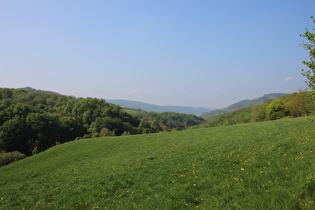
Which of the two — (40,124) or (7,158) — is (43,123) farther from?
(7,158)

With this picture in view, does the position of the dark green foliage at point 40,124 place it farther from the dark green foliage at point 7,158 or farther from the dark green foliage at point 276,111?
the dark green foliage at point 276,111

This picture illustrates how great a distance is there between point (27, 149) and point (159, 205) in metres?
78.3

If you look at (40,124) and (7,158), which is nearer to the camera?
(7,158)

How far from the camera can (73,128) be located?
93250mm

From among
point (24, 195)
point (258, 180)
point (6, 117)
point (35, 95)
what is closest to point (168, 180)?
point (258, 180)

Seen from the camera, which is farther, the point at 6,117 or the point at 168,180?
the point at 6,117

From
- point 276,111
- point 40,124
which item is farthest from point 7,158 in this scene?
point 276,111

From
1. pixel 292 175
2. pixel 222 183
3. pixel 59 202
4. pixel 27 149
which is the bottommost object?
pixel 27 149

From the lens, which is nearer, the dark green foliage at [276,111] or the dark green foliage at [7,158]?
the dark green foliage at [7,158]

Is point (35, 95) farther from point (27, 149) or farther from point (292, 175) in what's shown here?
point (292, 175)

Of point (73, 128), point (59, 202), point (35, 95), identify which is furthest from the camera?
point (35, 95)

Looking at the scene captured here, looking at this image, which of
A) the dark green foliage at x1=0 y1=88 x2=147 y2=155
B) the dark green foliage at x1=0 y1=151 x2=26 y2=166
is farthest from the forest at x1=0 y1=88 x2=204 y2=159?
the dark green foliage at x1=0 y1=151 x2=26 y2=166

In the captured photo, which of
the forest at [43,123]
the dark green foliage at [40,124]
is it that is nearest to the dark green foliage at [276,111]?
the forest at [43,123]

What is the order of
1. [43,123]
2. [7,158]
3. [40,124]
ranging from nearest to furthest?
1. [7,158]
2. [40,124]
3. [43,123]
